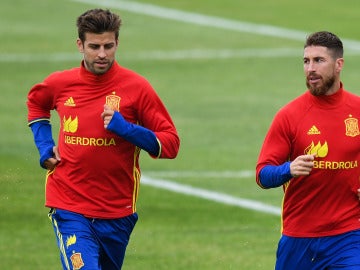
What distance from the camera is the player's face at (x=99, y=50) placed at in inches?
488

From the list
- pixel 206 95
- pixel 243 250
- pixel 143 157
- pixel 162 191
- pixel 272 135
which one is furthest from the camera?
pixel 206 95

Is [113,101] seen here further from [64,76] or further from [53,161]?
[53,161]

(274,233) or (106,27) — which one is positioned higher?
(106,27)

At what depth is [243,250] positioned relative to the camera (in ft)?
57.2

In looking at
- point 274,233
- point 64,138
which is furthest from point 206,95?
point 64,138

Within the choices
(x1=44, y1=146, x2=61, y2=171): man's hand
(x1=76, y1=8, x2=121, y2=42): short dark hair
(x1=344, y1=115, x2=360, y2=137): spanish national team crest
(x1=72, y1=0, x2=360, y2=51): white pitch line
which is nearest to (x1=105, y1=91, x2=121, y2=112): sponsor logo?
(x1=76, y1=8, x2=121, y2=42): short dark hair

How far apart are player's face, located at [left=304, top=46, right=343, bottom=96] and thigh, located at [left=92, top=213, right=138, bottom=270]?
6.06 feet

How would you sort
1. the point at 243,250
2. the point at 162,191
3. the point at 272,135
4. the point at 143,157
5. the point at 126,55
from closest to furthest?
1. the point at 272,135
2. the point at 243,250
3. the point at 162,191
4. the point at 143,157
5. the point at 126,55

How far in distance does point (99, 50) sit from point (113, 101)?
42 cm

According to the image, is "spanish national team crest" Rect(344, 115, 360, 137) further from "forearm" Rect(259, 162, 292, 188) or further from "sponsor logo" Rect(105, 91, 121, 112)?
"sponsor logo" Rect(105, 91, 121, 112)

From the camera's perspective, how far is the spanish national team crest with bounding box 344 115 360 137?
12047 mm

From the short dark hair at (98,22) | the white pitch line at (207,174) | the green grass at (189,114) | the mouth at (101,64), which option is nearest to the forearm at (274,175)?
the mouth at (101,64)

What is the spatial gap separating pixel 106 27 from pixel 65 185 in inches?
51.4

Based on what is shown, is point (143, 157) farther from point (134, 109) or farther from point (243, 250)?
point (134, 109)
